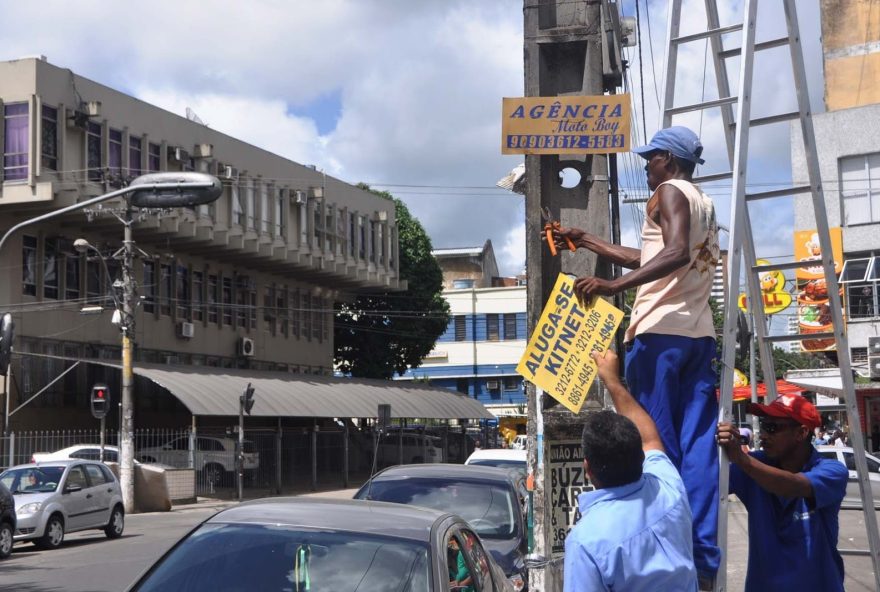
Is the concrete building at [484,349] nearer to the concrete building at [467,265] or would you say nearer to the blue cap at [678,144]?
the concrete building at [467,265]

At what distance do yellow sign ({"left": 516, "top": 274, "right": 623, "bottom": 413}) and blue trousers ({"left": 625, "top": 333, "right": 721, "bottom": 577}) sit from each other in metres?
0.37

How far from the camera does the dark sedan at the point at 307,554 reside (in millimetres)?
5203

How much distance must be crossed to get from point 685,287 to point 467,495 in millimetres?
6768

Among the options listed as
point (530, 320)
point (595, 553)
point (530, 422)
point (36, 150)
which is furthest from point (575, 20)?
point (36, 150)

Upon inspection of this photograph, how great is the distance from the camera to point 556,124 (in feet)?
24.6

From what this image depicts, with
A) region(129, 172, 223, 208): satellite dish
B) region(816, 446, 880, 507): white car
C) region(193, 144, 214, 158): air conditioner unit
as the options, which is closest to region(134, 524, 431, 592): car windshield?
region(129, 172, 223, 208): satellite dish

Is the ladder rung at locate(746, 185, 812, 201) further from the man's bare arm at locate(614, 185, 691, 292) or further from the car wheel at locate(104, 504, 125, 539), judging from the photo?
the car wheel at locate(104, 504, 125, 539)

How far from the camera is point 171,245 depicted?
4350 cm

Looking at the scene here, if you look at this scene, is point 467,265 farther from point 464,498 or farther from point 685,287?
point 685,287

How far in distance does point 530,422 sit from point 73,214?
3134cm

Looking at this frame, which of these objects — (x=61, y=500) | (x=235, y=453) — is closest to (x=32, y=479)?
(x=61, y=500)

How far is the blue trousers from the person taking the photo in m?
4.58

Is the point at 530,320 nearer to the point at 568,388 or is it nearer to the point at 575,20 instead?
the point at 575,20

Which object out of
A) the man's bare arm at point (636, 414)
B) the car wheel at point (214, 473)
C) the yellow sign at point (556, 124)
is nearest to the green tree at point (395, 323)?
the car wheel at point (214, 473)
